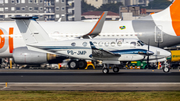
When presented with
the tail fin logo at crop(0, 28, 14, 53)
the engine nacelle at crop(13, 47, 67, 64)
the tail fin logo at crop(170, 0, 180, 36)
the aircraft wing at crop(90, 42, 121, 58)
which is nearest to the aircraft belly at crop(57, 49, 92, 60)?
the aircraft wing at crop(90, 42, 121, 58)

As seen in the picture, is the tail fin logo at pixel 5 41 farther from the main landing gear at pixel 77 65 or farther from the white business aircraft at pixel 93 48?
the main landing gear at pixel 77 65

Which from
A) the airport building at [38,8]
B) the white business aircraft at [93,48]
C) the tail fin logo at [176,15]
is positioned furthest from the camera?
the airport building at [38,8]

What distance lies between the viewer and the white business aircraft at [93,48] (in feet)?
106

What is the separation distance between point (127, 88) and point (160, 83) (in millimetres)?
3220

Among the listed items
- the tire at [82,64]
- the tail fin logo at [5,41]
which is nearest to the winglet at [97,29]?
the tire at [82,64]

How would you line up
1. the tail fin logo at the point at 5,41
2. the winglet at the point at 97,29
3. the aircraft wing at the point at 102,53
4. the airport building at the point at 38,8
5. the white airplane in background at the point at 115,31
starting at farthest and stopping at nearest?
the airport building at the point at 38,8, the tail fin logo at the point at 5,41, the white airplane in background at the point at 115,31, the winglet at the point at 97,29, the aircraft wing at the point at 102,53

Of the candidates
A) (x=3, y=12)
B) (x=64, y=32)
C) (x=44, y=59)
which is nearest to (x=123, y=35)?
(x=64, y=32)

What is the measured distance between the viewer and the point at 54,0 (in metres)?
170

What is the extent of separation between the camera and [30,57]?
3897 centimetres

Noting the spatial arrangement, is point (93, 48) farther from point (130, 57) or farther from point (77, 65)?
point (77, 65)

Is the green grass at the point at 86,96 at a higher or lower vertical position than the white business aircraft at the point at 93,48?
lower

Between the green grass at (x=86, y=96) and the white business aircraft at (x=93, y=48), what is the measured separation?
38.3 feet

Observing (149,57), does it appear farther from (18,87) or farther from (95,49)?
(18,87)

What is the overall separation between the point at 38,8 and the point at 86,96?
145467 mm
